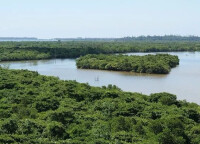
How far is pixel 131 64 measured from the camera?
50344 millimetres

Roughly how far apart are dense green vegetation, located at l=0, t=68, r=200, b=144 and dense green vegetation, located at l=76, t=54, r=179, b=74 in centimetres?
2369

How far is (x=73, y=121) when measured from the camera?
1622 centimetres

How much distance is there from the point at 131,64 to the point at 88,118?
34413 mm

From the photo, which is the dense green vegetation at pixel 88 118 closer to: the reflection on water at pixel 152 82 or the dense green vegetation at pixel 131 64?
the reflection on water at pixel 152 82

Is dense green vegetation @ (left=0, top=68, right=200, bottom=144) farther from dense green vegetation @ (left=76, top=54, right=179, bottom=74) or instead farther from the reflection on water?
dense green vegetation @ (left=76, top=54, right=179, bottom=74)

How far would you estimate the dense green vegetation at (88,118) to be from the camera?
13352 mm

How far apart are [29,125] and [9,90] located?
10.7 meters

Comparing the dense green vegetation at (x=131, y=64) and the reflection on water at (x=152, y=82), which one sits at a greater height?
the dense green vegetation at (x=131, y=64)

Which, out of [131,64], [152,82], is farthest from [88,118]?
[131,64]

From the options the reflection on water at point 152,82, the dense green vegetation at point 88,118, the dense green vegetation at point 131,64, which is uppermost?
the dense green vegetation at point 88,118

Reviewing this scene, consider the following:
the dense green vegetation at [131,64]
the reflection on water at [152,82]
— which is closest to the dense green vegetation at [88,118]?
the reflection on water at [152,82]

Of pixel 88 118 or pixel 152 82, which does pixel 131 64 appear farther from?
pixel 88 118

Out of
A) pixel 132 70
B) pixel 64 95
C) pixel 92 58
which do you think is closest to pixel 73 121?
pixel 64 95

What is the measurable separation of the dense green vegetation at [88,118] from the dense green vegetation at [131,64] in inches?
933
